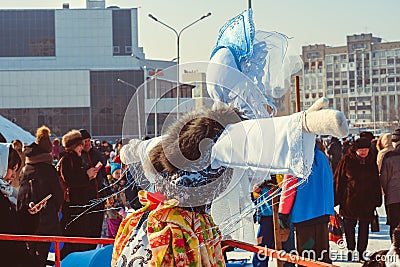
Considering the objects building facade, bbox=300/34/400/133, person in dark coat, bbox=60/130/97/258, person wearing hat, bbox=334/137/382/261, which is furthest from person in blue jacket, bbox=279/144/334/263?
building facade, bbox=300/34/400/133

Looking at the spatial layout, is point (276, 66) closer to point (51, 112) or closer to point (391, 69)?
point (51, 112)

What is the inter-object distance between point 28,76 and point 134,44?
468 inches

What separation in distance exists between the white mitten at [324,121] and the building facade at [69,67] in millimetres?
74708

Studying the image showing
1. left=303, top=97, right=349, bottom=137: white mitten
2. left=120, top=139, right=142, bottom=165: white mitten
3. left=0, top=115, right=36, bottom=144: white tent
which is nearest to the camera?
left=303, top=97, right=349, bottom=137: white mitten

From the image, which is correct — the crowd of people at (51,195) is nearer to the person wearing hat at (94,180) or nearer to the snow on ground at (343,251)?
the person wearing hat at (94,180)

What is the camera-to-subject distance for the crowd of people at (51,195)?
4.89 m

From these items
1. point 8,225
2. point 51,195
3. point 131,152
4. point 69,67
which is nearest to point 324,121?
point 131,152

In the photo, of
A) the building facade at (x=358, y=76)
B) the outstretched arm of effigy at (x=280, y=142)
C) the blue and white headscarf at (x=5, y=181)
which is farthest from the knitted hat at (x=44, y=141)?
the building facade at (x=358, y=76)

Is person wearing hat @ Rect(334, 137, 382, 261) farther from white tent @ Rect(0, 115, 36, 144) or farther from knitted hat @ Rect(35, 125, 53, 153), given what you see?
white tent @ Rect(0, 115, 36, 144)

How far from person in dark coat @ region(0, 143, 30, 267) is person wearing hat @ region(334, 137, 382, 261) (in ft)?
13.3

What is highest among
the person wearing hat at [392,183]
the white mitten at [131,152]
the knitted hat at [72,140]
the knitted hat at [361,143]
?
the white mitten at [131,152]

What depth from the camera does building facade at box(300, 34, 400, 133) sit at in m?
112

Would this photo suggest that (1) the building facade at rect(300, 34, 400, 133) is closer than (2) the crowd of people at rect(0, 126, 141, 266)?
No

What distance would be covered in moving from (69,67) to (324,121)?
257 feet
